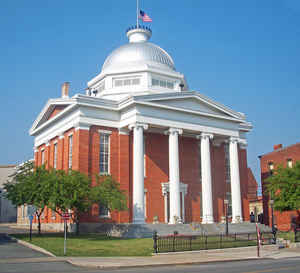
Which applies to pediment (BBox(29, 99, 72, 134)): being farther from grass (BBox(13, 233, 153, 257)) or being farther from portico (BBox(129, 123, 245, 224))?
grass (BBox(13, 233, 153, 257))

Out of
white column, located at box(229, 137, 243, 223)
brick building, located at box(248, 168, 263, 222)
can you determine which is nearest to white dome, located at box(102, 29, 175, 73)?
white column, located at box(229, 137, 243, 223)

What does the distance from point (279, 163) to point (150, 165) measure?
17800mm

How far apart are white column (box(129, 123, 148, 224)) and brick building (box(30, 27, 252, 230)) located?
0.29ft

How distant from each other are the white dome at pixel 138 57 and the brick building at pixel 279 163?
55.5 ft

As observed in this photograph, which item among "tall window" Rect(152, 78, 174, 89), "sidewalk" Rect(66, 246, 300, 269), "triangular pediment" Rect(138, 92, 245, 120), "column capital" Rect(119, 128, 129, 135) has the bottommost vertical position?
"sidewalk" Rect(66, 246, 300, 269)

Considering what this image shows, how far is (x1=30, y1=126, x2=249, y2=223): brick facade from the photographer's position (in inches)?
1516

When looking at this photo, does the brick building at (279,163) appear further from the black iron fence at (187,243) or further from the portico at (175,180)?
the black iron fence at (187,243)

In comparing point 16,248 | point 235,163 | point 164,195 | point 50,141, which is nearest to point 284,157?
point 235,163

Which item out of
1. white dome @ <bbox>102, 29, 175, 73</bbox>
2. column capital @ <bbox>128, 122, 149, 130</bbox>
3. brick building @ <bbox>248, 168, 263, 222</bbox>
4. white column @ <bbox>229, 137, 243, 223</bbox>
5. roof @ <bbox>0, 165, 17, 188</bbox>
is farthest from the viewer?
roof @ <bbox>0, 165, 17, 188</bbox>

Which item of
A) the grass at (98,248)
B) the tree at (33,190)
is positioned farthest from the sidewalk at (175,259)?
the tree at (33,190)

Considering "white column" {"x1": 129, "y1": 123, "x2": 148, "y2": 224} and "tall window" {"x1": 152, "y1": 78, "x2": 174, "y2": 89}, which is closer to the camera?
"white column" {"x1": 129, "y1": 123, "x2": 148, "y2": 224}

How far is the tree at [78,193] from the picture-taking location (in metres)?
29.3

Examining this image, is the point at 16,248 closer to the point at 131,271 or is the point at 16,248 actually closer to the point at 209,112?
the point at 131,271

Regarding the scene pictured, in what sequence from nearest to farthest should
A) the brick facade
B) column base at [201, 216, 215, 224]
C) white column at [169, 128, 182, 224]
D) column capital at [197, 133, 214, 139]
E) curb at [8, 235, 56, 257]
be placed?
1. curb at [8, 235, 56, 257]
2. white column at [169, 128, 182, 224]
3. the brick facade
4. column base at [201, 216, 215, 224]
5. column capital at [197, 133, 214, 139]
